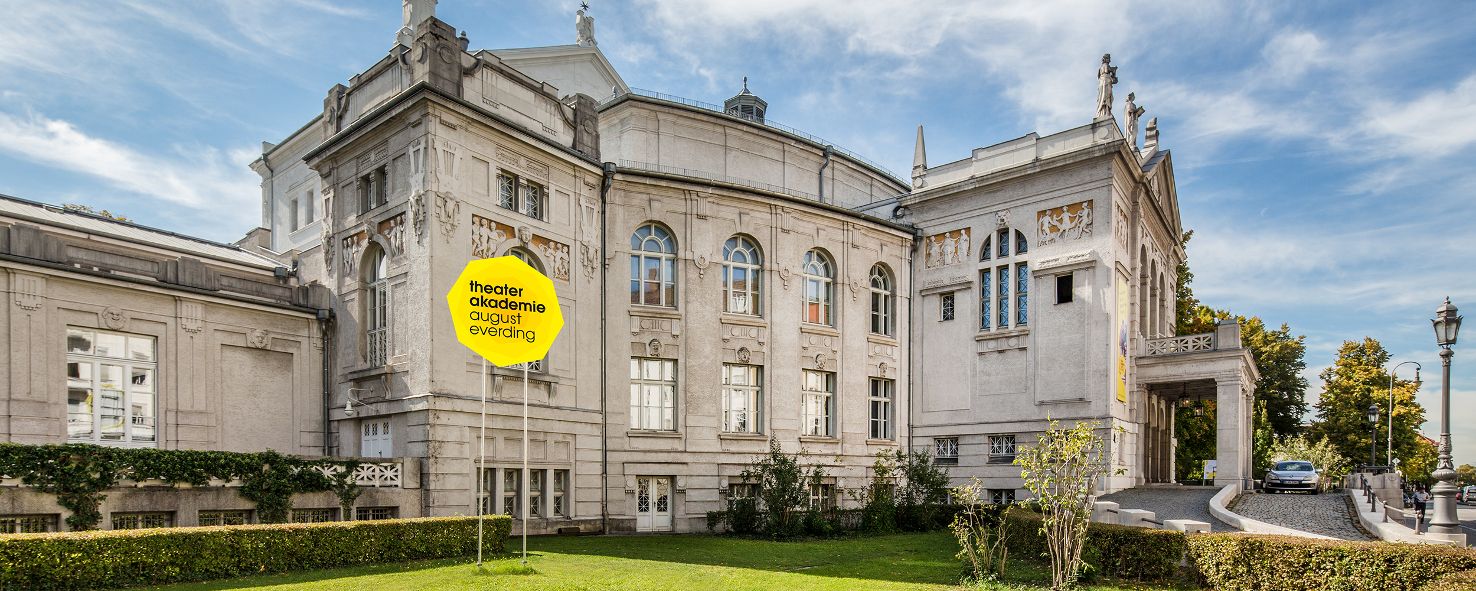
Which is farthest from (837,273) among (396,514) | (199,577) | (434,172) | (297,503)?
(199,577)

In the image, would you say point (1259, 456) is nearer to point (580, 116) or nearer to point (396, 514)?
point (580, 116)

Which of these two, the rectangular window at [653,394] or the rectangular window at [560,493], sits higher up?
the rectangular window at [653,394]

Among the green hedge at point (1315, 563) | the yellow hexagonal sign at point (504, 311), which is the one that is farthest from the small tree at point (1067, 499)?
the yellow hexagonal sign at point (504, 311)

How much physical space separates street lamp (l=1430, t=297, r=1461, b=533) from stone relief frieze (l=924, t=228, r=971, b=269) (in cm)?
1703

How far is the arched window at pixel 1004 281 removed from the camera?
34.2m

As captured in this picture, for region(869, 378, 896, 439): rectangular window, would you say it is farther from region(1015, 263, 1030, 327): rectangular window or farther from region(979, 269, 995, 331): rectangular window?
region(1015, 263, 1030, 327): rectangular window

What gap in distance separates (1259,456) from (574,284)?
134 feet

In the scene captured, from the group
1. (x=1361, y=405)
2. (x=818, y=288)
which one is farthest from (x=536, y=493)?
(x=1361, y=405)

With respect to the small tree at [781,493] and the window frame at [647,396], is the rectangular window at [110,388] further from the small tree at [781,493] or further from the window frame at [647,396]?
the small tree at [781,493]

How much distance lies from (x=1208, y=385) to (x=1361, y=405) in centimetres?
2893

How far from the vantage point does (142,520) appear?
58.1 ft

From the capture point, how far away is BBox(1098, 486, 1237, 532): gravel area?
26578 mm

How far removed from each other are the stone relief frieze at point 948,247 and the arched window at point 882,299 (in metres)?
1.97

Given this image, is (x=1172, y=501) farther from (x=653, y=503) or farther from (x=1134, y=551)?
(x=653, y=503)
